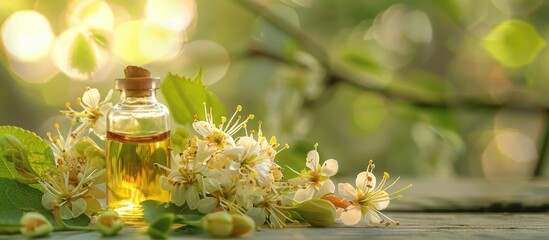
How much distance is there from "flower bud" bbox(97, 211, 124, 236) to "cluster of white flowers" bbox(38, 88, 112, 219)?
63 mm

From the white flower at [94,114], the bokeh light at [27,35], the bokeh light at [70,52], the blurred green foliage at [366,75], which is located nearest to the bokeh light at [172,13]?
the blurred green foliage at [366,75]

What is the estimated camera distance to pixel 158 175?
67 centimetres

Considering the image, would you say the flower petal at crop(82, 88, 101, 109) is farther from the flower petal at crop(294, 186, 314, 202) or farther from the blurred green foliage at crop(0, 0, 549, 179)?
the blurred green foliage at crop(0, 0, 549, 179)

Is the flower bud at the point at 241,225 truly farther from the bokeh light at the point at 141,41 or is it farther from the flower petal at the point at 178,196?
the bokeh light at the point at 141,41

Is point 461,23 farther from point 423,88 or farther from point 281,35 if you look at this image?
point 281,35

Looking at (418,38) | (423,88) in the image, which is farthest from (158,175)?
(418,38)

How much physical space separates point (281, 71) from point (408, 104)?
0.25 m

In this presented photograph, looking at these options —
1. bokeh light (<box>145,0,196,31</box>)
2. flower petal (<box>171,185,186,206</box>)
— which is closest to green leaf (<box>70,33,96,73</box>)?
flower petal (<box>171,185,186,206</box>)

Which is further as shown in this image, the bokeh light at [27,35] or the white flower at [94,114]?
the bokeh light at [27,35]

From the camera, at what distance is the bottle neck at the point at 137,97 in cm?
66

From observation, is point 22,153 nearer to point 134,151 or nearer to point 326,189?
point 134,151

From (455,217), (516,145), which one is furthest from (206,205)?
(516,145)

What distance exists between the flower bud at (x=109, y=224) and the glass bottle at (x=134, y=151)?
8cm

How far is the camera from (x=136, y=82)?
653 mm
